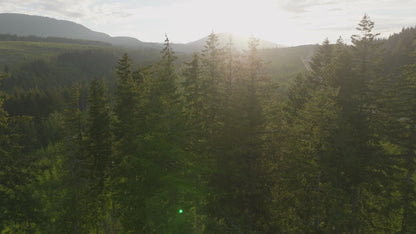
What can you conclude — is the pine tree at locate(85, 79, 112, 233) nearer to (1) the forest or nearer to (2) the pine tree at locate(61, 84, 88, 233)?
(2) the pine tree at locate(61, 84, 88, 233)

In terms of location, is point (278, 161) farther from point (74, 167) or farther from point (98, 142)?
point (74, 167)

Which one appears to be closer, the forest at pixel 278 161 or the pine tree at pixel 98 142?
the forest at pixel 278 161

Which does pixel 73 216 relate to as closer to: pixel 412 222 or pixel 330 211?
pixel 330 211

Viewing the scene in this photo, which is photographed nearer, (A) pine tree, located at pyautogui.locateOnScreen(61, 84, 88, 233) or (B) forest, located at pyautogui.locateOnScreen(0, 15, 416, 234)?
(B) forest, located at pyautogui.locateOnScreen(0, 15, 416, 234)

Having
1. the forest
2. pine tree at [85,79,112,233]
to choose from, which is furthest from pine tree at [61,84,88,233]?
the forest

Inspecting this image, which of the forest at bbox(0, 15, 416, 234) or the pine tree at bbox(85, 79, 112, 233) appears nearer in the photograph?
the forest at bbox(0, 15, 416, 234)

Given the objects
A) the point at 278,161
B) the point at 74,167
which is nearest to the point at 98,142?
the point at 74,167

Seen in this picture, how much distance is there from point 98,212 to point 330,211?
67.7 ft

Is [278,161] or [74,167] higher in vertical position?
[278,161]

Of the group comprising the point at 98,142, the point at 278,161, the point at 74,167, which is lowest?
the point at 74,167

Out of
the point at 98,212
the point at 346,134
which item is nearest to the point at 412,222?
the point at 346,134

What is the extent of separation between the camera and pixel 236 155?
731 inches

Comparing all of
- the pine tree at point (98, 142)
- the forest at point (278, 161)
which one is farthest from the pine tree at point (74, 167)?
the forest at point (278, 161)

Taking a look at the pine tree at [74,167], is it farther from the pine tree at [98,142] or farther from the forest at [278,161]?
the forest at [278,161]
